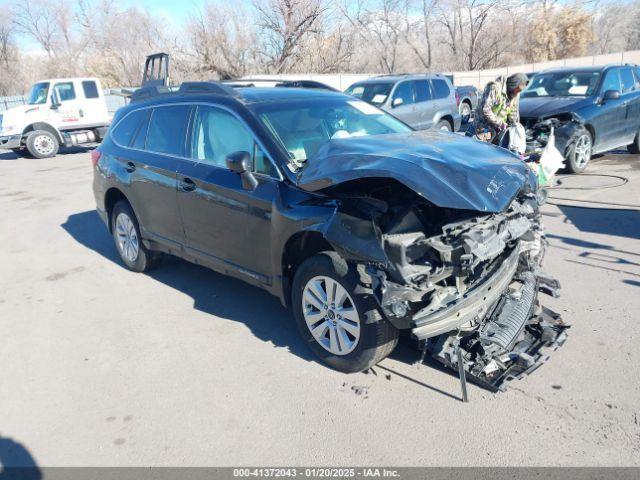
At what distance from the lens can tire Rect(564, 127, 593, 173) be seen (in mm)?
8641

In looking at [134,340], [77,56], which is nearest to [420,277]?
[134,340]

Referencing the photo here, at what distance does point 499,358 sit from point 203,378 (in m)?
2.03

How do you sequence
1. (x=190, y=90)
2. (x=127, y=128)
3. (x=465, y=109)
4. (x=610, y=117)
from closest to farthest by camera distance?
(x=190, y=90) → (x=127, y=128) → (x=610, y=117) → (x=465, y=109)

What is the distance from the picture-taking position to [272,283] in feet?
13.0

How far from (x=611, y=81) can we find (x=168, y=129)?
8.37 m

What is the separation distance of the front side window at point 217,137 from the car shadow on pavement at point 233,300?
134 cm

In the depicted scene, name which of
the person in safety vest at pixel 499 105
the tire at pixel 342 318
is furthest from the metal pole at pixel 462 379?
the person in safety vest at pixel 499 105

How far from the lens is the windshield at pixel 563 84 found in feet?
30.9

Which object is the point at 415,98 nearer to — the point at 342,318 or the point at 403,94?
the point at 403,94

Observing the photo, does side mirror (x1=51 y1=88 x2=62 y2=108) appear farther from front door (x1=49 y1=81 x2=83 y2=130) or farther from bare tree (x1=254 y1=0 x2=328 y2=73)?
bare tree (x1=254 y1=0 x2=328 y2=73)

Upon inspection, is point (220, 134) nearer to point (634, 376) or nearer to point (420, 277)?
point (420, 277)

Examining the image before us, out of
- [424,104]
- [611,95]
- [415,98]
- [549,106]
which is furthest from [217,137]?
[424,104]

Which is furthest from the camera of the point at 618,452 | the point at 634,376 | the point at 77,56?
the point at 77,56

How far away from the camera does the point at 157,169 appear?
4.93m
